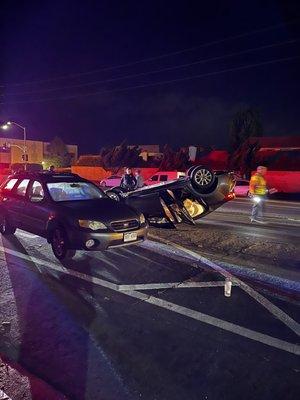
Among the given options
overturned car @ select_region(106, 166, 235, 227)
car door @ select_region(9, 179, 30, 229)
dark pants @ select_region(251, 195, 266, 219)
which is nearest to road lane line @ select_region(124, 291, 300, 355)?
car door @ select_region(9, 179, 30, 229)

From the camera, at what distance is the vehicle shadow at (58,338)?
325 centimetres

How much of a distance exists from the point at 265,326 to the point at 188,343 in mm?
1047

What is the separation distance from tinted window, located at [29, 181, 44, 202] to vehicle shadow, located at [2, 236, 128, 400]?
1.84 m

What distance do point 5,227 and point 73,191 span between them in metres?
2.41

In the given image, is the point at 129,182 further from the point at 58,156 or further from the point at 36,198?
the point at 58,156

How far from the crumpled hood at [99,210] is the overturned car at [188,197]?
1.97 meters

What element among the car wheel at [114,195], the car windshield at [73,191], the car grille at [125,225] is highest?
the car windshield at [73,191]

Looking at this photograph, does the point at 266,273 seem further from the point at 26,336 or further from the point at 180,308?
the point at 26,336

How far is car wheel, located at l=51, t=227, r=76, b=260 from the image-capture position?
22.5 ft

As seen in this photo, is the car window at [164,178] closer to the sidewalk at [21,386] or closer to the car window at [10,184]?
the car window at [10,184]

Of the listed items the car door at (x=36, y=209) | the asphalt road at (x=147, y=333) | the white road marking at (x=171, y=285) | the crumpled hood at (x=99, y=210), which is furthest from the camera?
the car door at (x=36, y=209)

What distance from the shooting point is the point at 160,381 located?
3266mm

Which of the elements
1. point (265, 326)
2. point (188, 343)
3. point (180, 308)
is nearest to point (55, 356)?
point (188, 343)

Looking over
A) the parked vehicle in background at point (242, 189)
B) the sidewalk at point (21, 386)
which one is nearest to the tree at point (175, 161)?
the parked vehicle in background at point (242, 189)
